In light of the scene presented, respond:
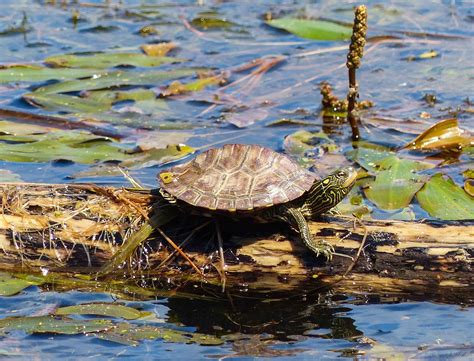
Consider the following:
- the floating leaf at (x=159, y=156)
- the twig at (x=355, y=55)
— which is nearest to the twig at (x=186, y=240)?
the floating leaf at (x=159, y=156)

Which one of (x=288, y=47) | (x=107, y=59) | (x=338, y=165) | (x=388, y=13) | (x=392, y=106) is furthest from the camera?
(x=388, y=13)

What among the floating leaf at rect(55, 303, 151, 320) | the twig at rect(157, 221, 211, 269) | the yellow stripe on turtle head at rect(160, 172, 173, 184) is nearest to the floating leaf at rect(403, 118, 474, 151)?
the twig at rect(157, 221, 211, 269)

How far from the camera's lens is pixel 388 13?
11367 mm

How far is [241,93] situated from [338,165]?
2.12 meters

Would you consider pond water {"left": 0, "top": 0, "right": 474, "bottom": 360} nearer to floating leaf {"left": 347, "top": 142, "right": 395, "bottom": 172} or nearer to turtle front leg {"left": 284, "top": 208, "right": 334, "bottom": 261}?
floating leaf {"left": 347, "top": 142, "right": 395, "bottom": 172}

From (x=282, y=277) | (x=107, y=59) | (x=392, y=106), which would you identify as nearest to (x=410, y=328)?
(x=282, y=277)

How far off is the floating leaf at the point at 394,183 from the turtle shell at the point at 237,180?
1.19 m

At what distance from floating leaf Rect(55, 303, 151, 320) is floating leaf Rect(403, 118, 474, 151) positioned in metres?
3.17

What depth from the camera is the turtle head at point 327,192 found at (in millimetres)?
5074

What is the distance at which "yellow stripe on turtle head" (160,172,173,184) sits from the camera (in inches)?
203

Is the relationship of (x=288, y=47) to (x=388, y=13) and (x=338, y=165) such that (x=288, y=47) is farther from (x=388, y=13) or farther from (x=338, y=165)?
(x=338, y=165)

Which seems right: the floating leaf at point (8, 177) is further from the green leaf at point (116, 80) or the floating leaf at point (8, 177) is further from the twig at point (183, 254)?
the green leaf at point (116, 80)

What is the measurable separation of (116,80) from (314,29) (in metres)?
2.51

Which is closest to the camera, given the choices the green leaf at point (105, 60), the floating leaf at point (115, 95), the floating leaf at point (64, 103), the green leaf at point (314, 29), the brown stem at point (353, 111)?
the brown stem at point (353, 111)
